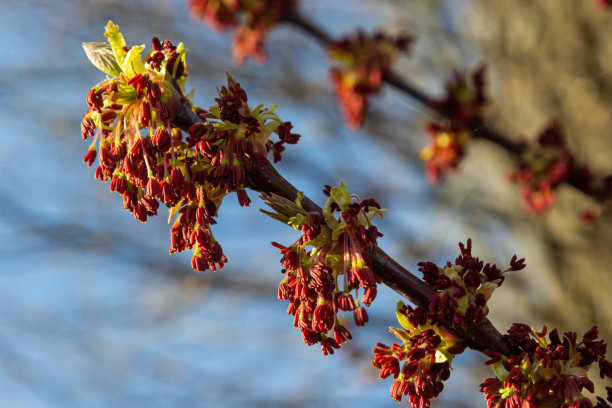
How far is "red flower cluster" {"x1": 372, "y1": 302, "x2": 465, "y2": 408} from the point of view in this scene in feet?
5.59

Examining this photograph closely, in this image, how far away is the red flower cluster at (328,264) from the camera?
158 centimetres

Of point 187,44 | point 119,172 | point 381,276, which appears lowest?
point 381,276

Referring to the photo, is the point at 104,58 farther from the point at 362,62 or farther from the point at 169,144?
the point at 362,62

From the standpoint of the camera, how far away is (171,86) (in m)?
1.71

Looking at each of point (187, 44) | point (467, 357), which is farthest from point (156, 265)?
point (467, 357)

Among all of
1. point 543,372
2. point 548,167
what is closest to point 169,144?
point 543,372

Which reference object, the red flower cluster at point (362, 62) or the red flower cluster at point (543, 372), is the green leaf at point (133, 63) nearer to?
the red flower cluster at point (543, 372)

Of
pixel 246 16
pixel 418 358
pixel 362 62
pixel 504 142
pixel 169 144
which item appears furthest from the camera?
pixel 246 16

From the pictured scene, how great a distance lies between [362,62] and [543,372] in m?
2.67

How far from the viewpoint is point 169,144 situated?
5.32 ft

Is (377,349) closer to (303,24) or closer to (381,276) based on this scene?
(381,276)

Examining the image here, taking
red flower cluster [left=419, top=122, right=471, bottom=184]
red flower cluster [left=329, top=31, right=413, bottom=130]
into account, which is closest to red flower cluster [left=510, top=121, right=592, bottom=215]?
red flower cluster [left=419, top=122, right=471, bottom=184]

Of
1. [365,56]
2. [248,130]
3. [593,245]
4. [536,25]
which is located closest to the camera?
[248,130]

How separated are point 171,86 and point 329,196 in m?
0.54
